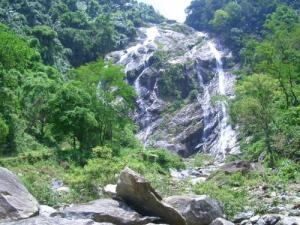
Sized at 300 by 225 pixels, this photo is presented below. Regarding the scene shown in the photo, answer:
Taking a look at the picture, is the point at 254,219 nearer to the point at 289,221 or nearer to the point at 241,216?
the point at 241,216

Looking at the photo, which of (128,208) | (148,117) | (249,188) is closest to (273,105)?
(249,188)

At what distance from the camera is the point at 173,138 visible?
167ft

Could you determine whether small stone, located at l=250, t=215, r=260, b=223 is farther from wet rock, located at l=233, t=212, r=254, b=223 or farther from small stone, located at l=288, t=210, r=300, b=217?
small stone, located at l=288, t=210, r=300, b=217

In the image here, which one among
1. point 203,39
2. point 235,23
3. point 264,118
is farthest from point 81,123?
point 235,23

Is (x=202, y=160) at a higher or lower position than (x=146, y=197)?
lower

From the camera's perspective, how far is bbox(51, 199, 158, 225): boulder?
9438mm

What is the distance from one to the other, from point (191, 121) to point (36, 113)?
72.8 feet

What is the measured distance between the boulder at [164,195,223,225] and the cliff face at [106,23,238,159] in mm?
32246

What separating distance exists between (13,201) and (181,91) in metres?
51.3

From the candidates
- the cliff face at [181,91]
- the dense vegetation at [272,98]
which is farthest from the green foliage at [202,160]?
the dense vegetation at [272,98]

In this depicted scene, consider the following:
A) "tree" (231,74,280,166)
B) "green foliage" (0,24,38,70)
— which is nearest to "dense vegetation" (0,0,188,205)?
"green foliage" (0,24,38,70)

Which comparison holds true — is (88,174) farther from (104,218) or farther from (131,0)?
(131,0)

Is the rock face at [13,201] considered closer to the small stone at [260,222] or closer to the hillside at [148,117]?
the hillside at [148,117]

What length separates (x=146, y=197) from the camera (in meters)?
10.5
